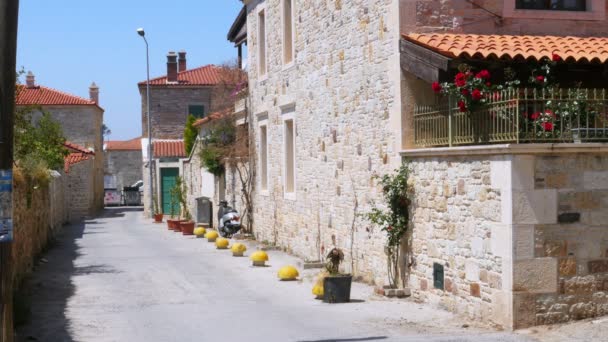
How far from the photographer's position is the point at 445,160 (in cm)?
1086

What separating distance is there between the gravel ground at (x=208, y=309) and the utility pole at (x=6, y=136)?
191 cm

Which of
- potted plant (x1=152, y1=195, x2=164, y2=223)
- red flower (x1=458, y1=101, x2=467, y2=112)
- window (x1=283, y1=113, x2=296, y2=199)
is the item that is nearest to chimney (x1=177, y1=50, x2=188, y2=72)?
potted plant (x1=152, y1=195, x2=164, y2=223)

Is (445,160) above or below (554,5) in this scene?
below

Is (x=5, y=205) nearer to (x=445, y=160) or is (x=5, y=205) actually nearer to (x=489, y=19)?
(x=445, y=160)

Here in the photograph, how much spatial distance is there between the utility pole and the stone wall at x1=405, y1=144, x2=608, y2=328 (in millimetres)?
5292

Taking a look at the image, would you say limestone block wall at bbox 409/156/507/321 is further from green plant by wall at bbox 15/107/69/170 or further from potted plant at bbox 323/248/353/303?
green plant by wall at bbox 15/107/69/170

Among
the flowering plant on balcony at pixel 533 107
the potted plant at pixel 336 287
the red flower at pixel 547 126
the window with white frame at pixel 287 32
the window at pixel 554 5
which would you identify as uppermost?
the window with white frame at pixel 287 32

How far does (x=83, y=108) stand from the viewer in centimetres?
4972

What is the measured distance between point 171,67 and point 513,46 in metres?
34.7

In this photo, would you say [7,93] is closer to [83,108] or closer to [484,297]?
[484,297]

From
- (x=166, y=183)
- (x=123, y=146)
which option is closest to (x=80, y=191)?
(x=166, y=183)

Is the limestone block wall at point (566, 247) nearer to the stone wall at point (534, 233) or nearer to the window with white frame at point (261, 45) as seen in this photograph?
the stone wall at point (534, 233)

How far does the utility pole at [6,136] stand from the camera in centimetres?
763

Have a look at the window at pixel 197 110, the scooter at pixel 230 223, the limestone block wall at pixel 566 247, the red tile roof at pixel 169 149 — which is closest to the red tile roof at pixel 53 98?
the window at pixel 197 110
